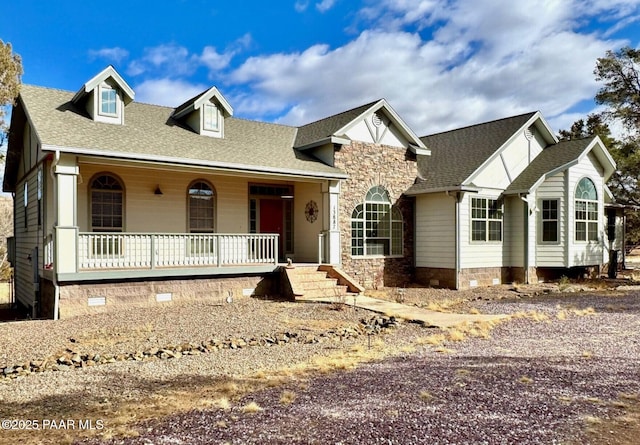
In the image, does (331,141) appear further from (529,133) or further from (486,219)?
(529,133)

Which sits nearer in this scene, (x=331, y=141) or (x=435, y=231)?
(x=331, y=141)

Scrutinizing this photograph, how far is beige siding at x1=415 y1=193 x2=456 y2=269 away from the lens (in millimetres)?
16219

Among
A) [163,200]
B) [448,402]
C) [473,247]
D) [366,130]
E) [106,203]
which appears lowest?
[448,402]

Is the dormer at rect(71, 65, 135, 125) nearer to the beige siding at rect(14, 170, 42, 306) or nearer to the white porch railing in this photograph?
the beige siding at rect(14, 170, 42, 306)

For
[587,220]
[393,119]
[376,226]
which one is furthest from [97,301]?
[587,220]

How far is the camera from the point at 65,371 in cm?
660

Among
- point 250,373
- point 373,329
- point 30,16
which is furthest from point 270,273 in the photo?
point 30,16

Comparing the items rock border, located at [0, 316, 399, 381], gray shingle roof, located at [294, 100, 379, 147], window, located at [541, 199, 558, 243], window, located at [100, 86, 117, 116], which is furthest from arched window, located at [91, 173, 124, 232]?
window, located at [541, 199, 558, 243]

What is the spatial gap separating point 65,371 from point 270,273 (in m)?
7.56

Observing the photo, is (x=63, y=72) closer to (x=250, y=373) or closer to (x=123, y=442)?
(x=250, y=373)

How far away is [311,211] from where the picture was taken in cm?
1579

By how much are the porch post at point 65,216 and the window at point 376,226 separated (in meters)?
8.60

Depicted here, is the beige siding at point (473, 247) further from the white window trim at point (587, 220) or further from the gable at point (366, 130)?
the white window trim at point (587, 220)

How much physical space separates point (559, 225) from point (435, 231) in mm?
4634
